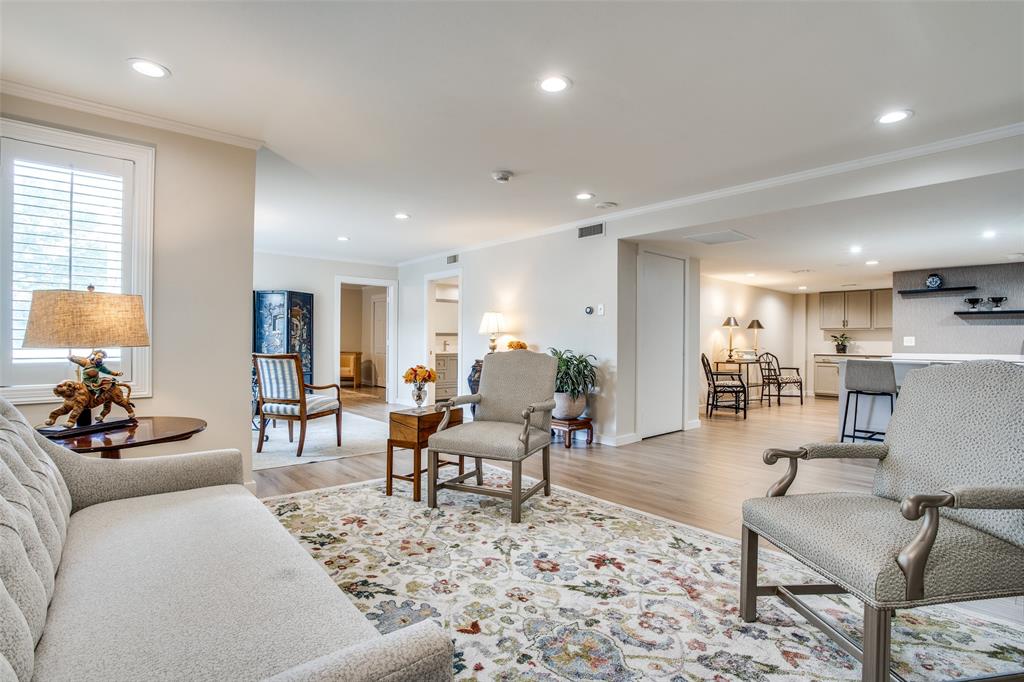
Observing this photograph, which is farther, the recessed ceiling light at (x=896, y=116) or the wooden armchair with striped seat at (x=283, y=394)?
the wooden armchair with striped seat at (x=283, y=394)

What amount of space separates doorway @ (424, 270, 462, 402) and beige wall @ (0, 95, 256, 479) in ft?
13.5

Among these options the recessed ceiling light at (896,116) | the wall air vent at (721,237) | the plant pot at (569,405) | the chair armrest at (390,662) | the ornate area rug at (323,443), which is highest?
the recessed ceiling light at (896,116)

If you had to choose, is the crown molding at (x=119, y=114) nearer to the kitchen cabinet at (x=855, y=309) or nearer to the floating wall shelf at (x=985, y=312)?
the floating wall shelf at (x=985, y=312)

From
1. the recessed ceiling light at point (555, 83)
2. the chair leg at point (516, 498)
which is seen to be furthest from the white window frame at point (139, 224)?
the recessed ceiling light at point (555, 83)

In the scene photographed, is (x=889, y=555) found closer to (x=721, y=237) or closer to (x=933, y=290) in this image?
(x=721, y=237)

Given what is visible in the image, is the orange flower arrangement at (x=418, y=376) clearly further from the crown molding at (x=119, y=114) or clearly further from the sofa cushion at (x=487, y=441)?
the crown molding at (x=119, y=114)

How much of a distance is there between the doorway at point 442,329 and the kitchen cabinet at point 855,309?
7720 millimetres

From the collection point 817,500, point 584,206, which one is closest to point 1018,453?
point 817,500

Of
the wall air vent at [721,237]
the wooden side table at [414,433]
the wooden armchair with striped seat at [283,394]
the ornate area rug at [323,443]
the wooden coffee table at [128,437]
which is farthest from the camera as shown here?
the wall air vent at [721,237]

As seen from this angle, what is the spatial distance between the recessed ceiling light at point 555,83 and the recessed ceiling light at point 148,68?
188cm

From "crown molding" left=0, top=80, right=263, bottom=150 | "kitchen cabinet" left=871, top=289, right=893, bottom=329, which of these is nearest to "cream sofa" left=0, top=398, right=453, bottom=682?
"crown molding" left=0, top=80, right=263, bottom=150

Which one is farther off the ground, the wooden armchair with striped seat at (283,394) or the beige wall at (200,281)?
the beige wall at (200,281)

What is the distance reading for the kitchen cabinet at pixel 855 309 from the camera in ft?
31.7

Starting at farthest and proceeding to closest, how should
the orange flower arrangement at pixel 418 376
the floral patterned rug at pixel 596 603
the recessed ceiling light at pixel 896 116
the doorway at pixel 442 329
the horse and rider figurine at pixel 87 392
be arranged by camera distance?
the doorway at pixel 442 329, the orange flower arrangement at pixel 418 376, the recessed ceiling light at pixel 896 116, the horse and rider figurine at pixel 87 392, the floral patterned rug at pixel 596 603
